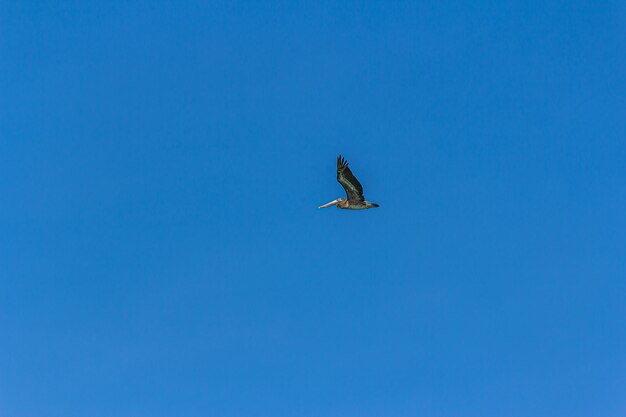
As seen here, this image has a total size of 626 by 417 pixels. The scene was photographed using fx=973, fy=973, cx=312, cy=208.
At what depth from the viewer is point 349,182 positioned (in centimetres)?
6681

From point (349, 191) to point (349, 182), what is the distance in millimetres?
1671

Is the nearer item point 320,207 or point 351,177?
point 351,177

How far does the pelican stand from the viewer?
65875mm

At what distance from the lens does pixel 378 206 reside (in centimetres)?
6994

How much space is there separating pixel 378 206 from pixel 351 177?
4622mm

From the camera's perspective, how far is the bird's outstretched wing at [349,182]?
2591 inches

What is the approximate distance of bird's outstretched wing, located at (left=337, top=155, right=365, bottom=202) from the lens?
6581 cm

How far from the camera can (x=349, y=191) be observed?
6838 centimetres

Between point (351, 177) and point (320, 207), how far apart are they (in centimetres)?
775

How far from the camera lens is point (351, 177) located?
66312mm

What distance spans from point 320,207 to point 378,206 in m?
5.46

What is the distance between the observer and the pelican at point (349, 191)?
65.9 metres
